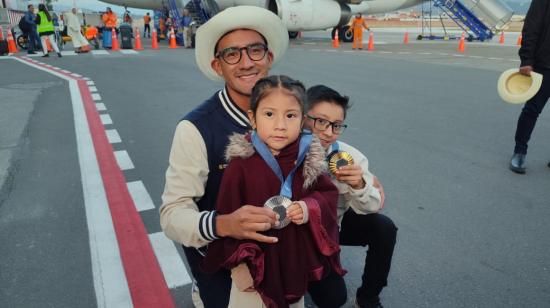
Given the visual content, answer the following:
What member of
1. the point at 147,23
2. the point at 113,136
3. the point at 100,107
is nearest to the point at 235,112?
the point at 113,136

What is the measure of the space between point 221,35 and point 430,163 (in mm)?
3387

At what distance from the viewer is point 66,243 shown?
3.02m

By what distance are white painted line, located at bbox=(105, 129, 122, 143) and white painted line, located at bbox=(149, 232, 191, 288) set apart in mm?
2719

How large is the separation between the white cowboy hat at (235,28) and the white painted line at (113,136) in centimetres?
376

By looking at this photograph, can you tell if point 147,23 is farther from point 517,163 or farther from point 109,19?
point 517,163

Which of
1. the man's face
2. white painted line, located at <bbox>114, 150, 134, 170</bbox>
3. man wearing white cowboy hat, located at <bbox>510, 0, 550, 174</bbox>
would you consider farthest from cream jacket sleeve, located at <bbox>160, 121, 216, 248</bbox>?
man wearing white cowboy hat, located at <bbox>510, 0, 550, 174</bbox>

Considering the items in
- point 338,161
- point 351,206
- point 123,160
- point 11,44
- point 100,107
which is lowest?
point 123,160

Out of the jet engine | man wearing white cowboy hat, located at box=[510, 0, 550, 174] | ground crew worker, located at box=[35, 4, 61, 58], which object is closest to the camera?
man wearing white cowboy hat, located at box=[510, 0, 550, 174]

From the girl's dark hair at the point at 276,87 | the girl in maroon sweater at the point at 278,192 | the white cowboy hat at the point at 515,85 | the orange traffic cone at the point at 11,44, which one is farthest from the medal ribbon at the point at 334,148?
the orange traffic cone at the point at 11,44

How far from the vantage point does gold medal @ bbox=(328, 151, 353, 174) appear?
1755 mm

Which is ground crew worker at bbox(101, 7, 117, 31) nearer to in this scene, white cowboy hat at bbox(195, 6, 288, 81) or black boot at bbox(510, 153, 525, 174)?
black boot at bbox(510, 153, 525, 174)

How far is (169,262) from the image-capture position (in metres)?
2.79

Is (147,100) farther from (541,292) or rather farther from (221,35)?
(541,292)

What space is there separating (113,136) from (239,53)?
4235mm
